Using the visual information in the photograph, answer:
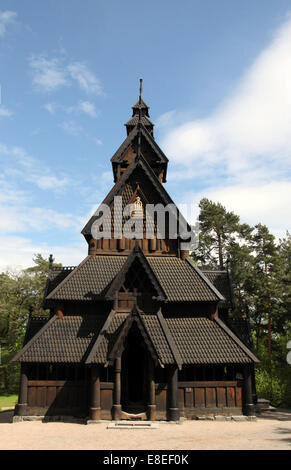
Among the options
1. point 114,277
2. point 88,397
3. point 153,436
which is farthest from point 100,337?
point 153,436

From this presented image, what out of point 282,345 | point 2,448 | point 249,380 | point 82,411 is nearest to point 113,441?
point 2,448

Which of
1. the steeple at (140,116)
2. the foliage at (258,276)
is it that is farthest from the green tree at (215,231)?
the steeple at (140,116)

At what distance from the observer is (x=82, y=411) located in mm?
15023

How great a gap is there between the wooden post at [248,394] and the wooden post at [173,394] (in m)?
3.28

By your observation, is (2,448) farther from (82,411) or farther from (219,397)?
(219,397)

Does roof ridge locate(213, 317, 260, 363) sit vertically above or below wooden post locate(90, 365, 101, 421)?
above

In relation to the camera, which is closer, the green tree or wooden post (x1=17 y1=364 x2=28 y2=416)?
wooden post (x1=17 y1=364 x2=28 y2=416)

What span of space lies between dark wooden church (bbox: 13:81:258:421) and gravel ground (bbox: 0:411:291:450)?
3.10 feet

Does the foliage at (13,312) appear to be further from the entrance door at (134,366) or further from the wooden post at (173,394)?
the wooden post at (173,394)

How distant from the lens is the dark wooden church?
14.6m

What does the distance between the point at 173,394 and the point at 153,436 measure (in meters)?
2.92

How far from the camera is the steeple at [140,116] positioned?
24844mm

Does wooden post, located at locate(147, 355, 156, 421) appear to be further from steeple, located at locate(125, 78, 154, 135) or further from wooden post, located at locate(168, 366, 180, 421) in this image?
steeple, located at locate(125, 78, 154, 135)

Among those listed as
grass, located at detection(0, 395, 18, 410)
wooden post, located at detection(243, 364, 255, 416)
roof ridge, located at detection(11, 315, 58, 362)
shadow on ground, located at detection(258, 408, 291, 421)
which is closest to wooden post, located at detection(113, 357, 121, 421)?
roof ridge, located at detection(11, 315, 58, 362)
